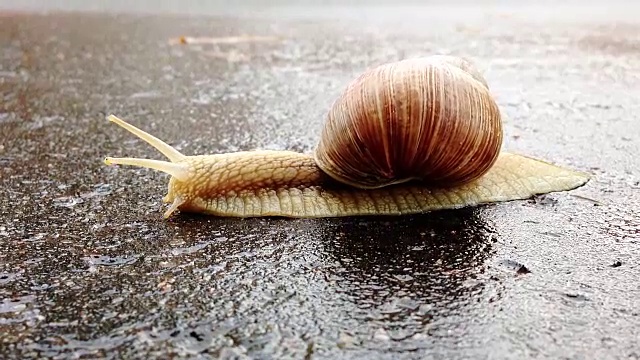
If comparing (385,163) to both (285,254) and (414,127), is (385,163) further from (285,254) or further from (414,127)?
(285,254)

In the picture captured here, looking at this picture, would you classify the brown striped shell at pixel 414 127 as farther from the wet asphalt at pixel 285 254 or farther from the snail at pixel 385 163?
the wet asphalt at pixel 285 254

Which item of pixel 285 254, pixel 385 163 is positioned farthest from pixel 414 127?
pixel 285 254

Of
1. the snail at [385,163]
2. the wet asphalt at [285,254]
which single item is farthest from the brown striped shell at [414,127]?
the wet asphalt at [285,254]

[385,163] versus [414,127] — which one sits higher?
[414,127]

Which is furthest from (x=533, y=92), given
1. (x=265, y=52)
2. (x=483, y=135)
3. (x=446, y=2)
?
(x=446, y=2)

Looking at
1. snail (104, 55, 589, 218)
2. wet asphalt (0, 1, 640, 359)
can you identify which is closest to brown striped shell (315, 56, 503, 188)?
snail (104, 55, 589, 218)
